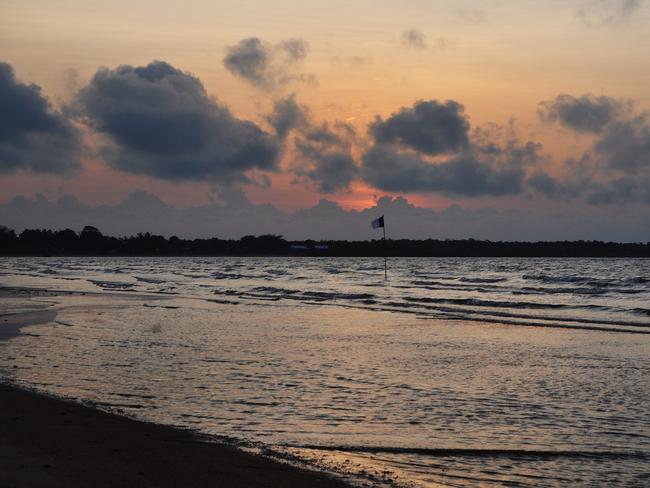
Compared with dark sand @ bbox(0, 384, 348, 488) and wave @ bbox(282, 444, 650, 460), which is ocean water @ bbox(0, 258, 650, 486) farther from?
dark sand @ bbox(0, 384, 348, 488)

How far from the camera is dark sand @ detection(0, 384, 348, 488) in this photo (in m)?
7.11

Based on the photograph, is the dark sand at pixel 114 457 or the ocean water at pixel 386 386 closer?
the dark sand at pixel 114 457

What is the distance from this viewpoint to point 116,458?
7902 millimetres

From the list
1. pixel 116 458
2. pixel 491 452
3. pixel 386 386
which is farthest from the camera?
pixel 386 386

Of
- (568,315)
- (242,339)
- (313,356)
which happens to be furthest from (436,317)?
(313,356)

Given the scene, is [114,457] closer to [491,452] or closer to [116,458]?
[116,458]

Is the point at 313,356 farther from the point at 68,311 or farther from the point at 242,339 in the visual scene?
the point at 68,311

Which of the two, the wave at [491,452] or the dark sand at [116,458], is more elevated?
the dark sand at [116,458]

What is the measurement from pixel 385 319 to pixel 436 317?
2.63 m

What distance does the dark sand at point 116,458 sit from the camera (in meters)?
7.11

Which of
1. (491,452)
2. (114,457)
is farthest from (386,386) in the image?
(114,457)

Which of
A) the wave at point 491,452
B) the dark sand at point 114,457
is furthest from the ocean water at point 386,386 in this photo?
the dark sand at point 114,457

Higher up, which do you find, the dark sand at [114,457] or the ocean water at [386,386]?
the dark sand at [114,457]

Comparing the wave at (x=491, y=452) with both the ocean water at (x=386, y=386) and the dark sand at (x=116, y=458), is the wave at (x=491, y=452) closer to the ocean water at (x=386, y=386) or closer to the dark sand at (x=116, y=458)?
the ocean water at (x=386, y=386)
